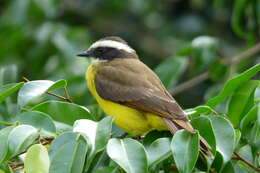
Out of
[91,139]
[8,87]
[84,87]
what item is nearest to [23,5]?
[84,87]

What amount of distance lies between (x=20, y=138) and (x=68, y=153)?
236 mm

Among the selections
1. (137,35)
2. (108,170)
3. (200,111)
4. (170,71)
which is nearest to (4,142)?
(108,170)

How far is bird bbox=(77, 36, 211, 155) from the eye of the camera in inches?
164

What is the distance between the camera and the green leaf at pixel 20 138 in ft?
9.87

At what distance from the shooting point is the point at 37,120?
3.32 metres

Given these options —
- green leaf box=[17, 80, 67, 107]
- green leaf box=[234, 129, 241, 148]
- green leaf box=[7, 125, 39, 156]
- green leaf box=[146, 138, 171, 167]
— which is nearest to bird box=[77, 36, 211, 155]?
green leaf box=[234, 129, 241, 148]

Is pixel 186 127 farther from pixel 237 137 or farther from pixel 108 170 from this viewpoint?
pixel 108 170

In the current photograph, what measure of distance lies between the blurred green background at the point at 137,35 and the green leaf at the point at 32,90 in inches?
53.7

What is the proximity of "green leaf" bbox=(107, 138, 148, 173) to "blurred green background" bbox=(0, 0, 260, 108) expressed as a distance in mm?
1861

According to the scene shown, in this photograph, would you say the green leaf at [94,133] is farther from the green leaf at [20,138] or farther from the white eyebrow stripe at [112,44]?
the white eyebrow stripe at [112,44]

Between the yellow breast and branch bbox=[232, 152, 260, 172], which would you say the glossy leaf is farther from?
the yellow breast

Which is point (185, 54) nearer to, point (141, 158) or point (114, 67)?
point (114, 67)

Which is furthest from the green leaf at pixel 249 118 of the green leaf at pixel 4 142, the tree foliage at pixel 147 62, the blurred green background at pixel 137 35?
the blurred green background at pixel 137 35

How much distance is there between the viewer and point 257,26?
6.02 meters
